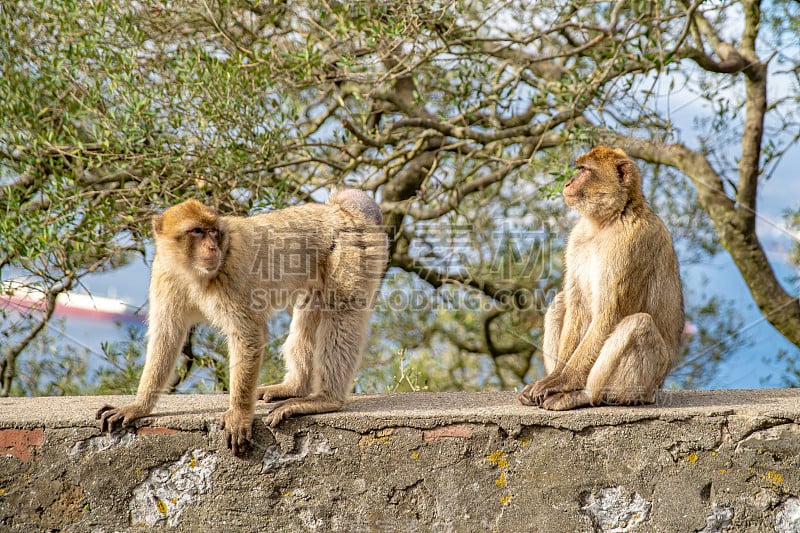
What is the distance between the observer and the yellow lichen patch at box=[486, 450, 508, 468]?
10.2ft

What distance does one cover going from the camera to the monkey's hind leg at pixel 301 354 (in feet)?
12.5

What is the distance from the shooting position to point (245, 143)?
16.9 feet

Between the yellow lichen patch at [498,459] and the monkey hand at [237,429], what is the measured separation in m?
0.96

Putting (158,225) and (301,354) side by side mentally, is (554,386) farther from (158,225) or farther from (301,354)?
(158,225)

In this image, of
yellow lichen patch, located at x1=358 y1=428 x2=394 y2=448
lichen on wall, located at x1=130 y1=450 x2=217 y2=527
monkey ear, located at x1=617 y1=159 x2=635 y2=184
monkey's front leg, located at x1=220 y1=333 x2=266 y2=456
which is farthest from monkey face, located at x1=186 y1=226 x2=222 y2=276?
monkey ear, located at x1=617 y1=159 x2=635 y2=184

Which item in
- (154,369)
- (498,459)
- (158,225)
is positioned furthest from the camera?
(158,225)

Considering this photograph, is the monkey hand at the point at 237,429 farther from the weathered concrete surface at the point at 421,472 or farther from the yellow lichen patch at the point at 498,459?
the yellow lichen patch at the point at 498,459

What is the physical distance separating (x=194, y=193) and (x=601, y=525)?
341 centimetres

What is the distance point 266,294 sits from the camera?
11.5 feet

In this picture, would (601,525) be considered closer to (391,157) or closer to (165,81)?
(391,157)

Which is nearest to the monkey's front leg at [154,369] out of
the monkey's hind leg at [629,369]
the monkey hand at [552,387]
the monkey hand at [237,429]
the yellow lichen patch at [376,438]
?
the monkey hand at [237,429]

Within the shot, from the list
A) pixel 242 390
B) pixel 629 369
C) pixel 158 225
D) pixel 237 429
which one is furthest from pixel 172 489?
pixel 629 369

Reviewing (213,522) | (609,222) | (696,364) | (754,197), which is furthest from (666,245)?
(696,364)

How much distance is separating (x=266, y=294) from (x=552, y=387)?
1324 millimetres
